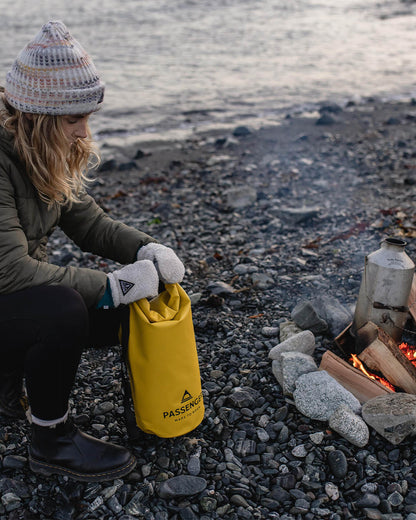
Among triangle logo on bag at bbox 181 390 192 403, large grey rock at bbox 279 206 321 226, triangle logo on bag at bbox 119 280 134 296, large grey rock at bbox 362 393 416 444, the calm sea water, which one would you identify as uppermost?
triangle logo on bag at bbox 119 280 134 296

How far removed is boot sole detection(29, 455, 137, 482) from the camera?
3141mm

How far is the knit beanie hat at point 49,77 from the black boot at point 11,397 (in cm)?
186

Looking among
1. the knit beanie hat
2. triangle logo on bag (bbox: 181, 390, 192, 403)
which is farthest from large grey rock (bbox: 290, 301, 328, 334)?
the knit beanie hat

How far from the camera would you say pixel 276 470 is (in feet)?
10.7

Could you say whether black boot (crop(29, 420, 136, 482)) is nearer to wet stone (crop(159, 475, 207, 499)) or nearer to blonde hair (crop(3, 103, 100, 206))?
wet stone (crop(159, 475, 207, 499))

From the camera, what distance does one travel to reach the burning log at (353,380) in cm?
362

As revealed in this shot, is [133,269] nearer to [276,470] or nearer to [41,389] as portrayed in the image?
[41,389]

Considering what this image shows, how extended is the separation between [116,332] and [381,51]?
96.6 feet

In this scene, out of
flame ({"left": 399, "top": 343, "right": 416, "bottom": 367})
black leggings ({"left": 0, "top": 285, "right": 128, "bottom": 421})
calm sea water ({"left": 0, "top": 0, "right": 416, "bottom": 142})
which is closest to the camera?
black leggings ({"left": 0, "top": 285, "right": 128, "bottom": 421})

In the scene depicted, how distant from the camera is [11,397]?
12.2ft

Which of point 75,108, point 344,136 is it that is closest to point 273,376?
point 75,108

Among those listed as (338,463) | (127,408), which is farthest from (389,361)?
(127,408)

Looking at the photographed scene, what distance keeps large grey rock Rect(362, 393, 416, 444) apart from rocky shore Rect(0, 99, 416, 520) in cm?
9

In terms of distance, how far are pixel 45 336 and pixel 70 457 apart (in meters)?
0.79
